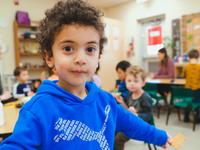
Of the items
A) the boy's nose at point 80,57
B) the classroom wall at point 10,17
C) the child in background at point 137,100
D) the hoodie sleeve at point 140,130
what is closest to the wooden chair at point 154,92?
the child in background at point 137,100

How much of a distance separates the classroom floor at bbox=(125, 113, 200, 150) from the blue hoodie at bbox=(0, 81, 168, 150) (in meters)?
2.02

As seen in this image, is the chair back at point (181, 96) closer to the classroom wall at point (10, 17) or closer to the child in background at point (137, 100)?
the child in background at point (137, 100)

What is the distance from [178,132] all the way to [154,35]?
3.66 metres

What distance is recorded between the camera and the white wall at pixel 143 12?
5.61 meters

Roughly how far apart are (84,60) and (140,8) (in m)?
6.12

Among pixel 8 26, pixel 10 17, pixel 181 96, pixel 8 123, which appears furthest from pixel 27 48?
pixel 8 123

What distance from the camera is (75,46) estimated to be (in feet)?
2.60

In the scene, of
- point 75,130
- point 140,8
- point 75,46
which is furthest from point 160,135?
point 140,8

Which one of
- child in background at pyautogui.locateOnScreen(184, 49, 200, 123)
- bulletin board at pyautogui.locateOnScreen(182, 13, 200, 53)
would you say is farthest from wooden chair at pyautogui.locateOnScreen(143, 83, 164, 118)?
bulletin board at pyautogui.locateOnScreen(182, 13, 200, 53)

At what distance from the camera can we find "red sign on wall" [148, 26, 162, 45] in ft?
20.4

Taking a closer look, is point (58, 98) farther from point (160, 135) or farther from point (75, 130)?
point (160, 135)

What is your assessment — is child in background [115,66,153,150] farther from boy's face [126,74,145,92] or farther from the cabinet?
the cabinet

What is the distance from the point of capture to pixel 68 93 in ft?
2.83

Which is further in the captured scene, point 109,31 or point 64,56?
point 109,31
